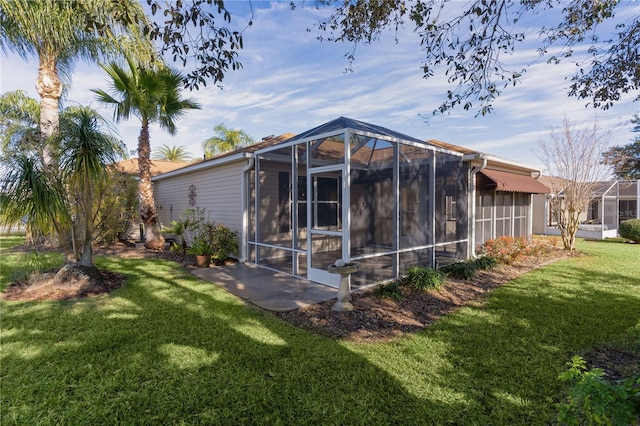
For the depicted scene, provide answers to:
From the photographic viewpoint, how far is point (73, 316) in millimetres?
4805

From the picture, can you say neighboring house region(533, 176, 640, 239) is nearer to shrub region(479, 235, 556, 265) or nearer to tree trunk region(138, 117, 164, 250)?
shrub region(479, 235, 556, 265)

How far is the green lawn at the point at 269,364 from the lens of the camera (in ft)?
8.68

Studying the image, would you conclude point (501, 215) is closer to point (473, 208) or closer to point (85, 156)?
point (473, 208)

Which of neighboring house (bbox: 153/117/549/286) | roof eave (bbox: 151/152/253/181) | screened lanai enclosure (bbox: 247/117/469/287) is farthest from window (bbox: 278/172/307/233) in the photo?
roof eave (bbox: 151/152/253/181)

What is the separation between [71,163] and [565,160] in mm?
15304

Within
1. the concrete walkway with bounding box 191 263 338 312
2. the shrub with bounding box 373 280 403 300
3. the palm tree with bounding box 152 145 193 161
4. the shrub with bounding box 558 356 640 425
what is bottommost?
the concrete walkway with bounding box 191 263 338 312

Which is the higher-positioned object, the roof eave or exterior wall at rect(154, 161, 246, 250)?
the roof eave

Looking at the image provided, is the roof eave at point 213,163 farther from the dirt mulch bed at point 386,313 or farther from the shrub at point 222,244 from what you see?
the dirt mulch bed at point 386,313

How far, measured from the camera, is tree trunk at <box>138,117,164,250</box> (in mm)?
10648

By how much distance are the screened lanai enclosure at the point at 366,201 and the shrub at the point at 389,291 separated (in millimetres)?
584

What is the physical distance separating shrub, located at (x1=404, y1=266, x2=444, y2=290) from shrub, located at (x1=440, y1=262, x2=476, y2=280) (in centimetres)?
99

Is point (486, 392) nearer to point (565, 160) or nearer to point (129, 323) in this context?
point (129, 323)

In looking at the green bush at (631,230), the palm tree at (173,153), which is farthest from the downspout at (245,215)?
the palm tree at (173,153)

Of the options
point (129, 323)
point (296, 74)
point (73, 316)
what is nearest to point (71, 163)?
point (73, 316)
